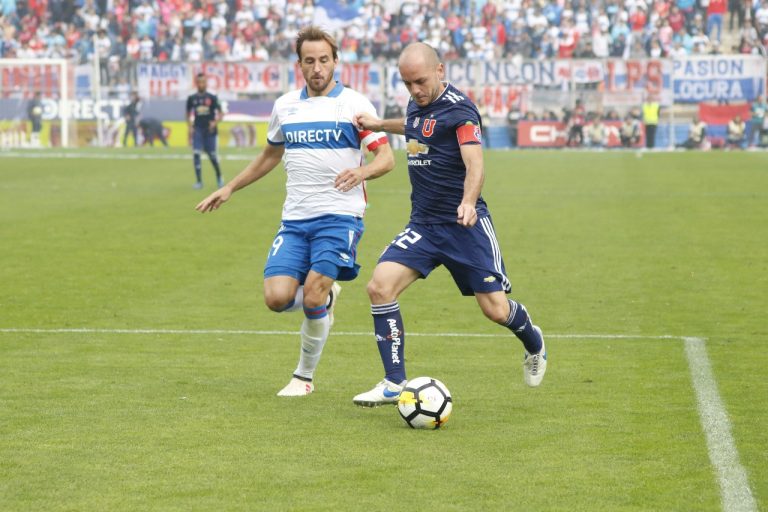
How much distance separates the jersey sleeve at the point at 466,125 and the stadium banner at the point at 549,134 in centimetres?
3751

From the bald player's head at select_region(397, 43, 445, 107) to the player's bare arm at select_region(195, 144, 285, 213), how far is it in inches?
49.7

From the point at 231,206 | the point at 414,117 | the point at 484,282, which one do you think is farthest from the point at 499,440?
the point at 231,206

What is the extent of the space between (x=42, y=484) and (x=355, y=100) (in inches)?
122

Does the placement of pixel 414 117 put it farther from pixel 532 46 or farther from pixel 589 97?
pixel 532 46

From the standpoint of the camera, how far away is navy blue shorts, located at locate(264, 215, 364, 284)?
7465 mm

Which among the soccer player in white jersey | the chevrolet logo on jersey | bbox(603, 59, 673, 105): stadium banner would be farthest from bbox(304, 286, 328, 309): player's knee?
bbox(603, 59, 673, 105): stadium banner

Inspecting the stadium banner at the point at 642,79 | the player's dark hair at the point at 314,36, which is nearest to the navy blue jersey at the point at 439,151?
the player's dark hair at the point at 314,36

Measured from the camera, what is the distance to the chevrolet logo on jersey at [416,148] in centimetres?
714

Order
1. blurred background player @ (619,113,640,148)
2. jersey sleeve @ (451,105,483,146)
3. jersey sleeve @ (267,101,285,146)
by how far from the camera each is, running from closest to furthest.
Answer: jersey sleeve @ (451,105,483,146) → jersey sleeve @ (267,101,285,146) → blurred background player @ (619,113,640,148)

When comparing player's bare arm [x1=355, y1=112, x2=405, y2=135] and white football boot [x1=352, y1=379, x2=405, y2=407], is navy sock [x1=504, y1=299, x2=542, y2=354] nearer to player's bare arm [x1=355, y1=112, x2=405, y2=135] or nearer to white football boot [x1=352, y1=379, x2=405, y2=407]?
white football boot [x1=352, y1=379, x2=405, y2=407]

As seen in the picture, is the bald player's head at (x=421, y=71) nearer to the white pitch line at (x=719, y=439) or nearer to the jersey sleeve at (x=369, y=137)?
the jersey sleeve at (x=369, y=137)

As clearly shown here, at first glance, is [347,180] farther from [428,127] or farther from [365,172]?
[428,127]

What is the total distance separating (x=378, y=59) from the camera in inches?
1935

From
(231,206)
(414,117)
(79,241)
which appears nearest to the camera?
(414,117)
